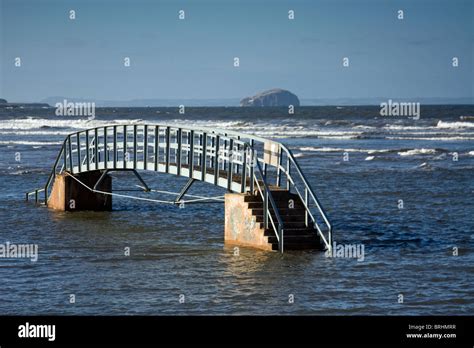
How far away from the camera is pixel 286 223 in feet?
64.3

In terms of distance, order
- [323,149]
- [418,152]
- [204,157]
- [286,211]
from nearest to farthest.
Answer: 1. [286,211]
2. [204,157]
3. [418,152]
4. [323,149]

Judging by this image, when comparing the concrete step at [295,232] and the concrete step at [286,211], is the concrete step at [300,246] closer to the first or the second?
the concrete step at [295,232]

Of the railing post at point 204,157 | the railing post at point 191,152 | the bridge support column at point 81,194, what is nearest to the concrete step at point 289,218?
the railing post at point 204,157

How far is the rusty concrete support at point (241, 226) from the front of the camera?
19.6 metres

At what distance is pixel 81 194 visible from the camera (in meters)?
27.5

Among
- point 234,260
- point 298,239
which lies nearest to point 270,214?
point 298,239

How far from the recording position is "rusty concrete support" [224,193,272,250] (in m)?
19.6

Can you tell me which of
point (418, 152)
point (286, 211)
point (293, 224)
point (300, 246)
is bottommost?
point (300, 246)

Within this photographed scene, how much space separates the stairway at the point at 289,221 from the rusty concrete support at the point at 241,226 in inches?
3.1

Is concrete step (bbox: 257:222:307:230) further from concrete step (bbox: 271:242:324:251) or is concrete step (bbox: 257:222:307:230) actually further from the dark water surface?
the dark water surface

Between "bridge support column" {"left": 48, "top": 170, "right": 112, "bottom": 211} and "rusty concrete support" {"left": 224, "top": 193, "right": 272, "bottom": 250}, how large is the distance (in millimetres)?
7555

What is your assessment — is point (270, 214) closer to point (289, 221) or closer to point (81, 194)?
point (289, 221)

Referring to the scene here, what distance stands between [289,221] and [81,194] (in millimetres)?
9360

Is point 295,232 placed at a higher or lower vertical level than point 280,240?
higher
